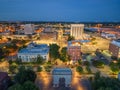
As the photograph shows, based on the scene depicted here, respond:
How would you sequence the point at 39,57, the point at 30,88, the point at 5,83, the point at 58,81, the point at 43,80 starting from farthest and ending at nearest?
the point at 39,57 → the point at 43,80 → the point at 58,81 → the point at 5,83 → the point at 30,88

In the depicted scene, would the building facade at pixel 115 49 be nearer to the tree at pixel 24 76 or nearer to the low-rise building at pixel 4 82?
the tree at pixel 24 76

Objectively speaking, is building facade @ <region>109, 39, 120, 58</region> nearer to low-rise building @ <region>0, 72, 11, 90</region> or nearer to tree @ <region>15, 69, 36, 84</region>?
tree @ <region>15, 69, 36, 84</region>

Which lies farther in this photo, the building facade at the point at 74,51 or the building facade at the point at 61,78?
the building facade at the point at 74,51

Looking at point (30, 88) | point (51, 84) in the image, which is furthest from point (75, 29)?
point (30, 88)

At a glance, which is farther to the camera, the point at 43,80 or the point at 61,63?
the point at 61,63

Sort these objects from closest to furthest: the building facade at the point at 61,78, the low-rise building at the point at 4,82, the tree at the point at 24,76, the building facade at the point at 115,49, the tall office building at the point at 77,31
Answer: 1. the low-rise building at the point at 4,82
2. the tree at the point at 24,76
3. the building facade at the point at 61,78
4. the building facade at the point at 115,49
5. the tall office building at the point at 77,31

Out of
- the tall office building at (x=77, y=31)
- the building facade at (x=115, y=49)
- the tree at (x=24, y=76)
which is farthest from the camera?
the tall office building at (x=77, y=31)

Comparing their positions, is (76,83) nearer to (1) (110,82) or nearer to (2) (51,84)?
(2) (51,84)

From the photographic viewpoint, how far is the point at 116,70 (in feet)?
47.5

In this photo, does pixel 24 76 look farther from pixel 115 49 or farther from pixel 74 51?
pixel 115 49

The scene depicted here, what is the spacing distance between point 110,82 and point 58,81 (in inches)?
140

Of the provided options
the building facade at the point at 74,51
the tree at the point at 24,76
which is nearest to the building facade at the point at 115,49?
the building facade at the point at 74,51

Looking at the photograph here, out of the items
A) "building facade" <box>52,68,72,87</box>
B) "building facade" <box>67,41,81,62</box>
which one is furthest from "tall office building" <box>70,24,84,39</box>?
"building facade" <box>52,68,72,87</box>

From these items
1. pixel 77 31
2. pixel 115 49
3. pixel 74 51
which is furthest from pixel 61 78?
pixel 77 31
